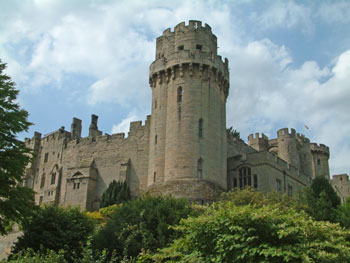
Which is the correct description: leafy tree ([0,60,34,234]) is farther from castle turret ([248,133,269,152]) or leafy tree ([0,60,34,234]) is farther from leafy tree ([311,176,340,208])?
castle turret ([248,133,269,152])

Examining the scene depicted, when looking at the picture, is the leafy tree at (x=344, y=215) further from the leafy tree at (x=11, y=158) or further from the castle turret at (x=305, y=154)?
the castle turret at (x=305, y=154)

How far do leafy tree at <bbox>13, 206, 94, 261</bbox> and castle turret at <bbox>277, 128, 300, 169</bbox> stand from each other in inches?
1329

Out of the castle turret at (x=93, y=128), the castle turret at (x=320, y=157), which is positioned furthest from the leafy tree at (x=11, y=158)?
the castle turret at (x=320, y=157)

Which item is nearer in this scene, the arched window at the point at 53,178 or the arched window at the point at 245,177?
the arched window at the point at 245,177

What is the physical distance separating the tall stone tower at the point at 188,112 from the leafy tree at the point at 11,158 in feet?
47.9

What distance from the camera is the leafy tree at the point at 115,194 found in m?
40.1

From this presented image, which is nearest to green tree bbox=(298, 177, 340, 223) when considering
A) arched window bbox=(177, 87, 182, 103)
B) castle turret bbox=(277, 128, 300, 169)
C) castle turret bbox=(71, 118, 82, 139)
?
arched window bbox=(177, 87, 182, 103)

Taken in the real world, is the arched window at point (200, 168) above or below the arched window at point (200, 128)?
below

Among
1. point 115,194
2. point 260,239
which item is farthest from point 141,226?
point 115,194

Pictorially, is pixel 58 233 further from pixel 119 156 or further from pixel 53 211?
pixel 119 156

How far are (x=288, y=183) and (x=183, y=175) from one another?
40.9ft

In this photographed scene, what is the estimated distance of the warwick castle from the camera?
119ft

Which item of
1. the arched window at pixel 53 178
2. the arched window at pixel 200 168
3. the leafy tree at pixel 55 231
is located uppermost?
the arched window at pixel 53 178

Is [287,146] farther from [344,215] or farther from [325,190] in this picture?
[344,215]
